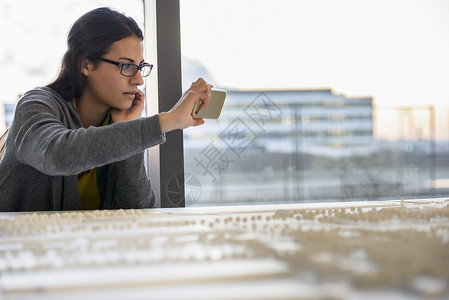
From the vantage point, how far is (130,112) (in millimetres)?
1419

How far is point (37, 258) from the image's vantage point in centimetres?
40

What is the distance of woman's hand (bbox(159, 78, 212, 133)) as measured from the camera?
0.96 metres

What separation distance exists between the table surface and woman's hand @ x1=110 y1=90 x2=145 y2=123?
0.83m

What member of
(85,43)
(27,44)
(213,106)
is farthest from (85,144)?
(27,44)

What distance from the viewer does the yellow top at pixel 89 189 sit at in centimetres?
128

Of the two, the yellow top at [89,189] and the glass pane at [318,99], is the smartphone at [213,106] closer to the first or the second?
the yellow top at [89,189]

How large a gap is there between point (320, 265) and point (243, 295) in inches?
3.4

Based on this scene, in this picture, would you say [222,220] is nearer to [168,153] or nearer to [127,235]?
[127,235]

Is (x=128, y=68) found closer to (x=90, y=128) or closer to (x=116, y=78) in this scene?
(x=116, y=78)

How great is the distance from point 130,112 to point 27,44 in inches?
29.7

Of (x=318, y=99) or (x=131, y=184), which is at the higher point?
(x=318, y=99)

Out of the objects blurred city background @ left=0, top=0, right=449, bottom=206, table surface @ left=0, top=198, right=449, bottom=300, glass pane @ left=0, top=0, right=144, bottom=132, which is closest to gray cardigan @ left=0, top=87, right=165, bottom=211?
table surface @ left=0, top=198, right=449, bottom=300

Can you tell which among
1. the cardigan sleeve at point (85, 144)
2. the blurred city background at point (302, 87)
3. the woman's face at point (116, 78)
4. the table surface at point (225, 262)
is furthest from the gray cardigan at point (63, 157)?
the blurred city background at point (302, 87)

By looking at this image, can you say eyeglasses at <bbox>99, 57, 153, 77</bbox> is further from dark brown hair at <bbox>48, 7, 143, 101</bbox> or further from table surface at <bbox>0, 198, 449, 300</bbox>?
table surface at <bbox>0, 198, 449, 300</bbox>
